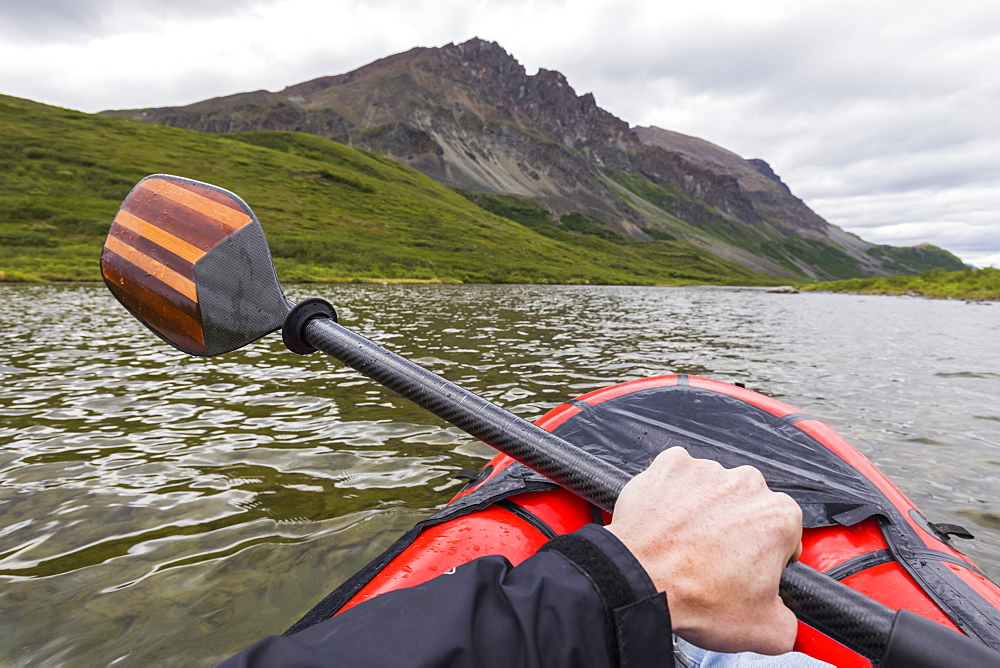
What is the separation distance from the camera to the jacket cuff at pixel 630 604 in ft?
3.61

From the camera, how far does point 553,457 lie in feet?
6.06

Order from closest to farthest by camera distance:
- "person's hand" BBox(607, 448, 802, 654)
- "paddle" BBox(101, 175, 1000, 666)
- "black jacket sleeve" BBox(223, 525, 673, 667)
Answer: "black jacket sleeve" BBox(223, 525, 673, 667), "person's hand" BBox(607, 448, 802, 654), "paddle" BBox(101, 175, 1000, 666)

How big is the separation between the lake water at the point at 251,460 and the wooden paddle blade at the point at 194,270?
1689mm

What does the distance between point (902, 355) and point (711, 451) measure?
14.4m

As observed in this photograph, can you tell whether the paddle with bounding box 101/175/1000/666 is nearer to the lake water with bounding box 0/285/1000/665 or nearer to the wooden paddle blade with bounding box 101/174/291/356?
the wooden paddle blade with bounding box 101/174/291/356

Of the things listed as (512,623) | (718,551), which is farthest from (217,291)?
(718,551)

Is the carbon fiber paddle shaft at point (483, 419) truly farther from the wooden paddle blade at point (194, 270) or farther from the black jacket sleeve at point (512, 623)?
the black jacket sleeve at point (512, 623)

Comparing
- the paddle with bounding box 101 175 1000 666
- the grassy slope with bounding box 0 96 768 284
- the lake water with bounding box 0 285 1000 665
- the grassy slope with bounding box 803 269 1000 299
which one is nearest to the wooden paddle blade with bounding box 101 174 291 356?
the paddle with bounding box 101 175 1000 666

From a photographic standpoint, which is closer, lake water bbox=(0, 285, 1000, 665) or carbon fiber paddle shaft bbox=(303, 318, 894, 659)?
carbon fiber paddle shaft bbox=(303, 318, 894, 659)

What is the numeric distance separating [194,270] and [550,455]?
2.01 m

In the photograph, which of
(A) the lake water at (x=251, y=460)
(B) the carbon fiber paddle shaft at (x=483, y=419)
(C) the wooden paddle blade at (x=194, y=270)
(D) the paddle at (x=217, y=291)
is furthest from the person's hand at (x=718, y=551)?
(A) the lake water at (x=251, y=460)

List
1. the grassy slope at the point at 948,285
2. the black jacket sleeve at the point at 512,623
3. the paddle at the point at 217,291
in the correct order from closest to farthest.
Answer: the black jacket sleeve at the point at 512,623
the paddle at the point at 217,291
the grassy slope at the point at 948,285

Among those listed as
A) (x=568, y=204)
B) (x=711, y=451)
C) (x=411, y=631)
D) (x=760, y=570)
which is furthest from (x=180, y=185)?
(x=568, y=204)

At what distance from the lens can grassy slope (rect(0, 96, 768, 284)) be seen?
47312 millimetres
